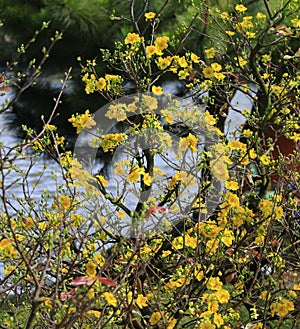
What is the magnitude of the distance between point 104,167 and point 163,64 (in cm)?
131

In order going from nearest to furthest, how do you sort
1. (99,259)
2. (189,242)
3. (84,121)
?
(99,259) < (189,242) < (84,121)

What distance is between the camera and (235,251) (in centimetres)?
155

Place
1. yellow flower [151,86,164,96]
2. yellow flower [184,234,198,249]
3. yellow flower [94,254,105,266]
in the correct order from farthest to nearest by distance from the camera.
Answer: yellow flower [151,86,164,96] < yellow flower [184,234,198,249] < yellow flower [94,254,105,266]

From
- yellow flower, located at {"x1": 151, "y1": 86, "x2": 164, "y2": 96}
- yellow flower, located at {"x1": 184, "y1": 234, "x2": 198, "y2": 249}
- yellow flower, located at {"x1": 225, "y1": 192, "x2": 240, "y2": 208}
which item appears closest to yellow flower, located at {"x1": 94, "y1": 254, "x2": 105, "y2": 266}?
yellow flower, located at {"x1": 184, "y1": 234, "x2": 198, "y2": 249}

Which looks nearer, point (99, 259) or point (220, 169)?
point (99, 259)

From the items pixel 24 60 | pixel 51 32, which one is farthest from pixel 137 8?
pixel 24 60

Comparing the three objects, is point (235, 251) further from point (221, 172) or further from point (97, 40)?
point (97, 40)

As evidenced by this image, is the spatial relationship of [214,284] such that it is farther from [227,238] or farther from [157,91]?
[157,91]

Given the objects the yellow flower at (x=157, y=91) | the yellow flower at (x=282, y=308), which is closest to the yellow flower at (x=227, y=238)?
the yellow flower at (x=282, y=308)

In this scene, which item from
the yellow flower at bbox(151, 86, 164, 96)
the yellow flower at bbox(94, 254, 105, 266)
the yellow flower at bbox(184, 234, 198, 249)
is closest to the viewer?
the yellow flower at bbox(94, 254, 105, 266)

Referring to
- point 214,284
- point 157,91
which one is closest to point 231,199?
point 214,284

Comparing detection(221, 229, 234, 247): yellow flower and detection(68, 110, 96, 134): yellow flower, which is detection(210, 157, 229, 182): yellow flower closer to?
detection(221, 229, 234, 247): yellow flower

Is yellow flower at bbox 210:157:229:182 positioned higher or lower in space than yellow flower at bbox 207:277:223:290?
higher

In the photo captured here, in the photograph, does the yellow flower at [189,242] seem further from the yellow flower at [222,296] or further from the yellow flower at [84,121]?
the yellow flower at [84,121]
